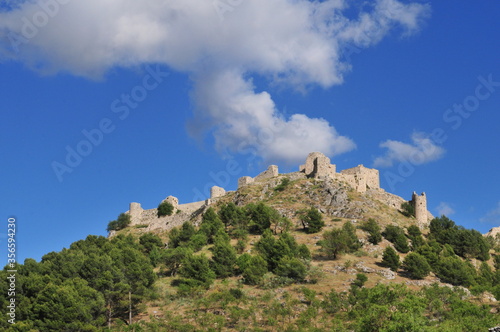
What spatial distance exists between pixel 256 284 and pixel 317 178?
38.6 m

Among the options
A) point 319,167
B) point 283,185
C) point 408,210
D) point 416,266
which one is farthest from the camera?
point 283,185

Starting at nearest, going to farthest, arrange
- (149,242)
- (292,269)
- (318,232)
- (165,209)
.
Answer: (292,269)
(318,232)
(149,242)
(165,209)

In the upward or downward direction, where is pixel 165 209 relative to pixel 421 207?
upward

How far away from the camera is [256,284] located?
60281 millimetres

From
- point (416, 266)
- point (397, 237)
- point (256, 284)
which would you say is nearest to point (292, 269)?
point (256, 284)

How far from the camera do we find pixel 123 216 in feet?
350

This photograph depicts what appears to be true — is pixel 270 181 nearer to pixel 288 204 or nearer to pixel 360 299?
pixel 288 204

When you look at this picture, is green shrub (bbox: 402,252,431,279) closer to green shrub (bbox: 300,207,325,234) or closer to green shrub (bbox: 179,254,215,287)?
green shrub (bbox: 300,207,325,234)

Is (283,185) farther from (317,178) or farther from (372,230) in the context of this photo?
(372,230)

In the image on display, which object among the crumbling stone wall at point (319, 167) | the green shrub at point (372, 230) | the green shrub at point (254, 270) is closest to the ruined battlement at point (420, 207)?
the crumbling stone wall at point (319, 167)

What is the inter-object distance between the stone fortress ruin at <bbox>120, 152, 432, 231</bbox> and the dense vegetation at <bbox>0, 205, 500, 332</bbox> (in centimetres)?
1046

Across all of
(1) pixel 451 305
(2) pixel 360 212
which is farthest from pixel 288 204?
(1) pixel 451 305

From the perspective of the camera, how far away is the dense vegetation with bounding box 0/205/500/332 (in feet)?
155

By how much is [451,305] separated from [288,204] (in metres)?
41.5
